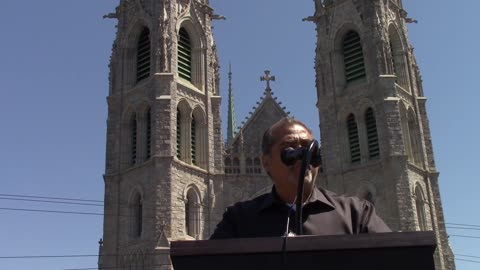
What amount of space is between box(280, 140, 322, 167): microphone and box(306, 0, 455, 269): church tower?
25.3 meters

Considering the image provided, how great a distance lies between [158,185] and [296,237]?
24.3 metres

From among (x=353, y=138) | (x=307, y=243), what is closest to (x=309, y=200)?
(x=307, y=243)

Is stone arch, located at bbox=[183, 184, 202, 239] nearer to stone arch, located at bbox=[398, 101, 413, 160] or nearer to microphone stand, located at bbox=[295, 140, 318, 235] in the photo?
stone arch, located at bbox=[398, 101, 413, 160]

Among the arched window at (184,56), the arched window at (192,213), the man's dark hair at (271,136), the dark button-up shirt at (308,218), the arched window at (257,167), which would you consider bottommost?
the dark button-up shirt at (308,218)

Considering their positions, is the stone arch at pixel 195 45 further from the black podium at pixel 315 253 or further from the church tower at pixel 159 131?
the black podium at pixel 315 253

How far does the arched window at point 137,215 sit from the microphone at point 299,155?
24.7 meters

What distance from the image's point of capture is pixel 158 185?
2666cm

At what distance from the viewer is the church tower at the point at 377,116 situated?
2877 cm

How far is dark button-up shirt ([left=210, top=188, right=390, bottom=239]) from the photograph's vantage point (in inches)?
133

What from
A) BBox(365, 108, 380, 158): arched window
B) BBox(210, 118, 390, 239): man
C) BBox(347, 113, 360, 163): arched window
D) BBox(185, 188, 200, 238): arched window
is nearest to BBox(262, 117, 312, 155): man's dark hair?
BBox(210, 118, 390, 239): man

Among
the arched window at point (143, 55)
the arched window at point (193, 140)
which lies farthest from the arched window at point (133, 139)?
the arched window at point (193, 140)

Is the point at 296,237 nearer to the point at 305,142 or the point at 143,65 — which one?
the point at 305,142

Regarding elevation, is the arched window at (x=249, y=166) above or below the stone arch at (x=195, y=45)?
below

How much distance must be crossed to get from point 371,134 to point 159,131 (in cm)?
989
